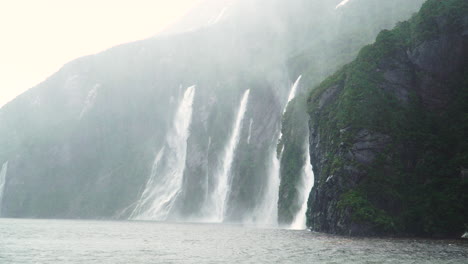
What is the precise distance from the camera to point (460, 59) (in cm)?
6222

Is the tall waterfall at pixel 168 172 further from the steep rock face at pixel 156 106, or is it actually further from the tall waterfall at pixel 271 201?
the tall waterfall at pixel 271 201

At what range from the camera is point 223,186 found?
104 m

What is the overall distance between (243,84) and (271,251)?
85.6 m

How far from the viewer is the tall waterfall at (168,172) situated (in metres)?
115

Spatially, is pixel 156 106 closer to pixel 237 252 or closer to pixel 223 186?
pixel 223 186

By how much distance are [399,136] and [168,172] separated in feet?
245

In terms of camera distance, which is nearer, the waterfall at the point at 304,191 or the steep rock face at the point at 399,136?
the steep rock face at the point at 399,136

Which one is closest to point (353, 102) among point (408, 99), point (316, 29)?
point (408, 99)

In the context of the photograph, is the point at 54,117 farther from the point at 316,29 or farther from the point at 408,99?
the point at 408,99

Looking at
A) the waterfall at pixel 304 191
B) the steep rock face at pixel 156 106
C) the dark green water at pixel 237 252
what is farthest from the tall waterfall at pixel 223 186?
the dark green water at pixel 237 252

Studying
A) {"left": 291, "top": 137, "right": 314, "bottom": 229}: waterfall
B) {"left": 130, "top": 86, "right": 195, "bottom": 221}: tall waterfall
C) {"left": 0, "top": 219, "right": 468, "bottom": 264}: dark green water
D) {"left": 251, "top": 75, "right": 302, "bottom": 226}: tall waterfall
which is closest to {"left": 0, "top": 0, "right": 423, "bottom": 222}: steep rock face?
{"left": 130, "top": 86, "right": 195, "bottom": 221}: tall waterfall

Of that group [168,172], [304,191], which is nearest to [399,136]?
[304,191]

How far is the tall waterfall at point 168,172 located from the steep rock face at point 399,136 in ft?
176

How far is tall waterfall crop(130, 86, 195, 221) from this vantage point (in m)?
115
